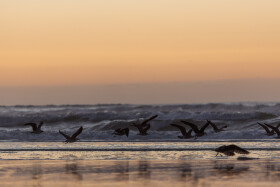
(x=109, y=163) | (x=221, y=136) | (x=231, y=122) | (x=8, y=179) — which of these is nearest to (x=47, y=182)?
(x=8, y=179)

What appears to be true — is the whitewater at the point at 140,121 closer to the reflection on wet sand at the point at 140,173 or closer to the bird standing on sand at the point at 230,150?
the bird standing on sand at the point at 230,150

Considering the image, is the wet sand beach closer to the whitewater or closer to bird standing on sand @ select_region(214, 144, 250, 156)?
bird standing on sand @ select_region(214, 144, 250, 156)

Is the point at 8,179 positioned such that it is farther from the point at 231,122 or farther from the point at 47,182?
the point at 231,122

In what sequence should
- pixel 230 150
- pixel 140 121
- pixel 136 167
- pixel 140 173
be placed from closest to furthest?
pixel 140 173
pixel 136 167
pixel 230 150
pixel 140 121

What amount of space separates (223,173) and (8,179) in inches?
203

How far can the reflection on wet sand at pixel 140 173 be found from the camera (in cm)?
1537

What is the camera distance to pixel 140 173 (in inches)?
667

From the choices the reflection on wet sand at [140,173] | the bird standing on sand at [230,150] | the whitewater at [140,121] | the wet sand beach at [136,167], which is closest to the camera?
the reflection on wet sand at [140,173]

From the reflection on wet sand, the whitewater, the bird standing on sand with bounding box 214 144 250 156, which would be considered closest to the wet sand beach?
the reflection on wet sand

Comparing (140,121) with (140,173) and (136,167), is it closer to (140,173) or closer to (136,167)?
(136,167)

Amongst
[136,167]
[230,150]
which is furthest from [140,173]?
[230,150]

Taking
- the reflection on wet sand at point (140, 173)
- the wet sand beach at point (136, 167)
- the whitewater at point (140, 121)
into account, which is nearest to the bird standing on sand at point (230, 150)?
the wet sand beach at point (136, 167)

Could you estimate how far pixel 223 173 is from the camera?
55.0ft

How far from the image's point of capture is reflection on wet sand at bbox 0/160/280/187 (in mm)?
15367
